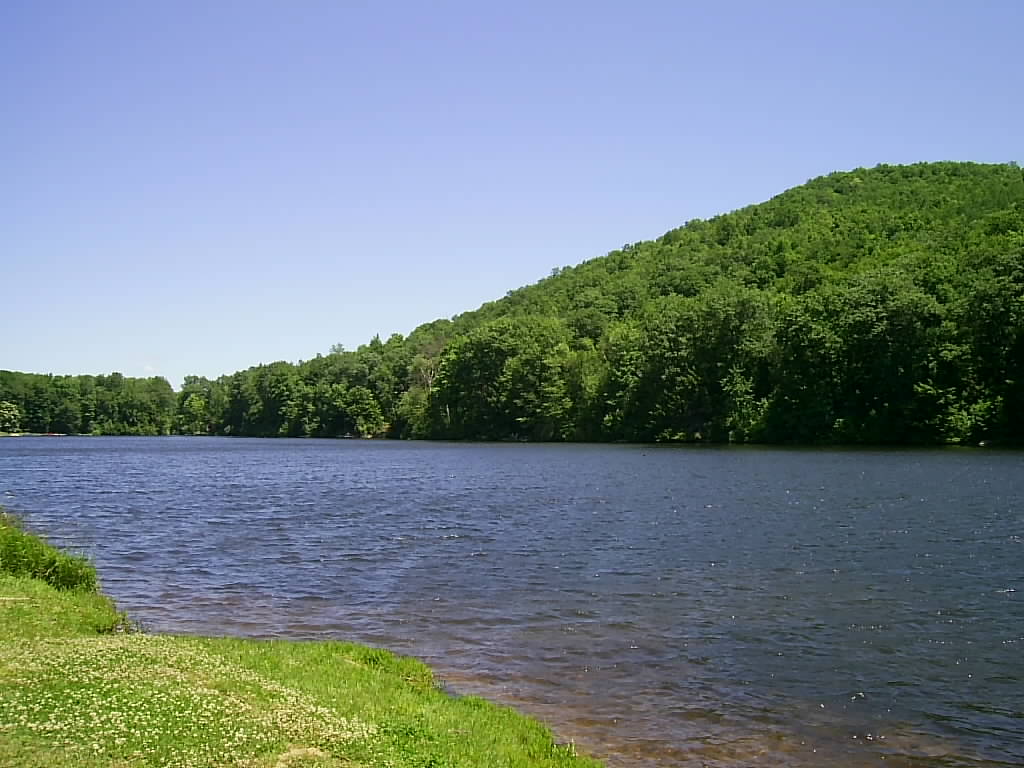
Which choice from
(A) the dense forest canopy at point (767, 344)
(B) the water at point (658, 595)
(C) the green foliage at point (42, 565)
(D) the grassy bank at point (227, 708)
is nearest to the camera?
(D) the grassy bank at point (227, 708)

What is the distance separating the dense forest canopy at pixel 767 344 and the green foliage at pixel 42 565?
85.7m

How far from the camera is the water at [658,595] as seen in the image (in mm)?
14586

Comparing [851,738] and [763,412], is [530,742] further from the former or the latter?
[763,412]

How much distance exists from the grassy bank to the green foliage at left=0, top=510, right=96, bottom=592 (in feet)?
11.7

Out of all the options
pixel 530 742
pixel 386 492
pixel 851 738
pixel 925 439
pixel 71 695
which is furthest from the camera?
pixel 925 439

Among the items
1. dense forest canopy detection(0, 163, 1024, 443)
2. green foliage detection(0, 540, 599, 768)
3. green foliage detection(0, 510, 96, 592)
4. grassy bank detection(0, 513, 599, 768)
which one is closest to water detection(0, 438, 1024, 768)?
green foliage detection(0, 510, 96, 592)

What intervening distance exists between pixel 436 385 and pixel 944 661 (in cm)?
13046

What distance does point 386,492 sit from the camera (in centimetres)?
5466

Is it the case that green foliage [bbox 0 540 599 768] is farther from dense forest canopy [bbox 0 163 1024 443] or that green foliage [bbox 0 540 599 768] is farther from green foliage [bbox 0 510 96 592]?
dense forest canopy [bbox 0 163 1024 443]

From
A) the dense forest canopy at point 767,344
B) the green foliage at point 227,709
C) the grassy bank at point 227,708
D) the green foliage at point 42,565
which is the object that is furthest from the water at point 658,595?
the dense forest canopy at point 767,344

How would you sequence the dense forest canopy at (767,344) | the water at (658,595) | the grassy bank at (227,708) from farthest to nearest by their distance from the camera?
the dense forest canopy at (767,344) < the water at (658,595) < the grassy bank at (227,708)

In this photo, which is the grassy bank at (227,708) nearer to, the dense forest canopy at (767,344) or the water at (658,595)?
the water at (658,595)

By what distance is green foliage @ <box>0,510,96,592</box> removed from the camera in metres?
20.0

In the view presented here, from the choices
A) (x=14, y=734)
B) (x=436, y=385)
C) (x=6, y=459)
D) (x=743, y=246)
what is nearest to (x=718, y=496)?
(x=14, y=734)
